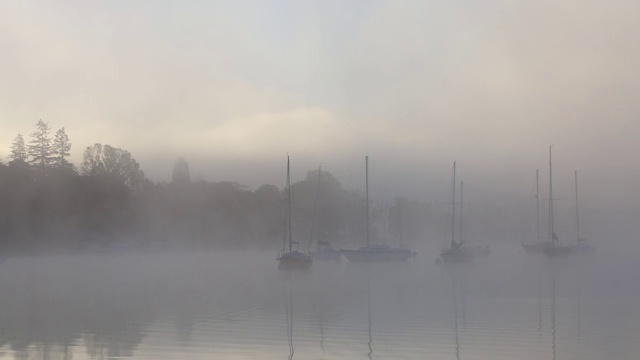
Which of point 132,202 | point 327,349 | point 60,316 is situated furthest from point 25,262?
point 327,349

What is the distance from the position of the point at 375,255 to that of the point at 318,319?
148 feet

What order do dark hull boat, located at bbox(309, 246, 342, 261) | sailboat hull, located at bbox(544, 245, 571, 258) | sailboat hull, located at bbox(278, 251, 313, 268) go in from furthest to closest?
1. sailboat hull, located at bbox(544, 245, 571, 258)
2. dark hull boat, located at bbox(309, 246, 342, 261)
3. sailboat hull, located at bbox(278, 251, 313, 268)

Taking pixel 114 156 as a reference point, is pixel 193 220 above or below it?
below

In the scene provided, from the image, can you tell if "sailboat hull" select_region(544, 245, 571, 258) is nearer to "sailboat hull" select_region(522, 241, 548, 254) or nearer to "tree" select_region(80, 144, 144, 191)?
"sailboat hull" select_region(522, 241, 548, 254)

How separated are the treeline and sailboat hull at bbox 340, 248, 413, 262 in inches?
178

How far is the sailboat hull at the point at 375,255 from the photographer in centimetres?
7081

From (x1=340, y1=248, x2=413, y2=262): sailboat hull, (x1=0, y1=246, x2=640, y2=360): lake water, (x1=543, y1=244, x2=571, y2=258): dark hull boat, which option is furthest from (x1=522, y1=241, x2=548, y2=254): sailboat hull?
(x1=0, y1=246, x2=640, y2=360): lake water

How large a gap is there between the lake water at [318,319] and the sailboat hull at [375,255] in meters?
23.0

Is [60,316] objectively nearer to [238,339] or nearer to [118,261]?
[238,339]

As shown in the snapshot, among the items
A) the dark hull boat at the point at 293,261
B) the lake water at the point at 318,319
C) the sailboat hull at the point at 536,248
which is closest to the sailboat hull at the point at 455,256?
the sailboat hull at the point at 536,248

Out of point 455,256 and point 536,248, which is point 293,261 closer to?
point 455,256

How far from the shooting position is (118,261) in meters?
73.1

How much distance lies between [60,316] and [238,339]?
9.05 meters

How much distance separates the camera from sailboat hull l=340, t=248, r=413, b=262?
70.8m
